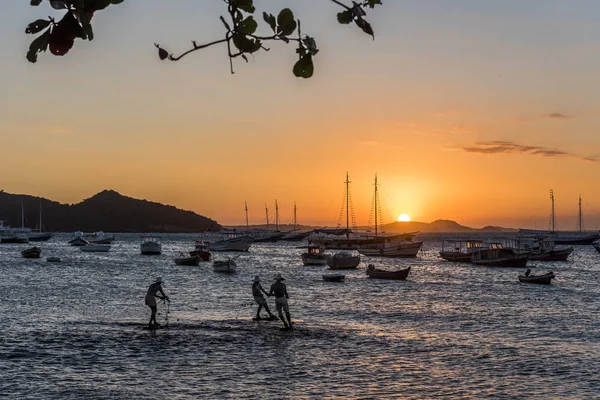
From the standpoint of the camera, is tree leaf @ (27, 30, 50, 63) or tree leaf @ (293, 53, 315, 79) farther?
tree leaf @ (293, 53, 315, 79)

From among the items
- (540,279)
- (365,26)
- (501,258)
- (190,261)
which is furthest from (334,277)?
(365,26)

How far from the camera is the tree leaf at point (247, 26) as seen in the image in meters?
3.30

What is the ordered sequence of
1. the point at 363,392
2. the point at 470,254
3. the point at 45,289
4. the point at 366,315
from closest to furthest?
the point at 363,392, the point at 366,315, the point at 45,289, the point at 470,254

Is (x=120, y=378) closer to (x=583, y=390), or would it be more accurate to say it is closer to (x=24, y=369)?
(x=24, y=369)

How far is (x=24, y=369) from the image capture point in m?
20.6

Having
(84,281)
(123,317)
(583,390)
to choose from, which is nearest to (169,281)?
(84,281)

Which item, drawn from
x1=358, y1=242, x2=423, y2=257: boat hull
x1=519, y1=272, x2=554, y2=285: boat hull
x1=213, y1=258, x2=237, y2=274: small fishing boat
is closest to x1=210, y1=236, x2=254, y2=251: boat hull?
x1=358, y1=242, x2=423, y2=257: boat hull

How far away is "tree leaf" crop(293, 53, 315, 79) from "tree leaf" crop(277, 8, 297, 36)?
133mm

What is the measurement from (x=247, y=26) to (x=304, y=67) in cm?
34

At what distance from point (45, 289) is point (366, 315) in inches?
982

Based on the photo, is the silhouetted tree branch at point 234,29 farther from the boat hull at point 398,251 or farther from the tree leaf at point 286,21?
the boat hull at point 398,251

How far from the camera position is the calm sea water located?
19.2 m

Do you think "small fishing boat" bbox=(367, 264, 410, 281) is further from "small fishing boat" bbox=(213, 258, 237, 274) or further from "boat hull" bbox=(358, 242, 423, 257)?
"boat hull" bbox=(358, 242, 423, 257)

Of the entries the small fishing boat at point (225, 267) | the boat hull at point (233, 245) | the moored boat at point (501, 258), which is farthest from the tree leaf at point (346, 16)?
the boat hull at point (233, 245)
